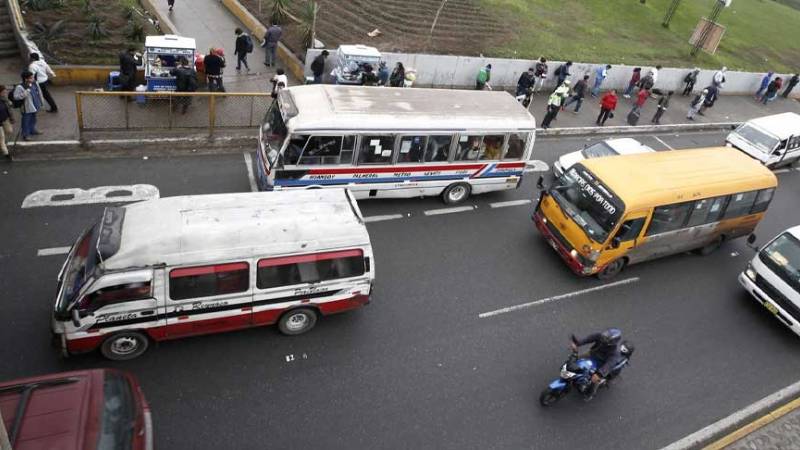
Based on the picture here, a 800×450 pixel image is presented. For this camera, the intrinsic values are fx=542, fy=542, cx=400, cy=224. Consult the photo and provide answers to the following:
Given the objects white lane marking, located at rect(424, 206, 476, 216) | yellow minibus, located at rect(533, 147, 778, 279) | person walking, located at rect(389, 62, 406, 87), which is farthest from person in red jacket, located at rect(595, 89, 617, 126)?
white lane marking, located at rect(424, 206, 476, 216)

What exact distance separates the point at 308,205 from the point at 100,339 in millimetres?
3885

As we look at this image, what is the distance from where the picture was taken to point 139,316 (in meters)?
8.34

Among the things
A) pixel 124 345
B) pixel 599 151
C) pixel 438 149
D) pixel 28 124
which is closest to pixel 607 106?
pixel 599 151

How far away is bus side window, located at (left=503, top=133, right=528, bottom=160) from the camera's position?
14.0 meters

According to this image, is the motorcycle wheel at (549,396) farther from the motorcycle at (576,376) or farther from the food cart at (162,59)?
the food cart at (162,59)

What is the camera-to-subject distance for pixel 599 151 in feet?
54.0

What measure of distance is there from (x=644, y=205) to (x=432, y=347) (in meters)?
5.68

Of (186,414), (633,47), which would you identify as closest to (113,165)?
(186,414)

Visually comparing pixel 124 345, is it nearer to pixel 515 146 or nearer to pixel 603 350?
pixel 603 350

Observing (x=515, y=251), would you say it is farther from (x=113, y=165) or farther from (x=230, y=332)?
(x=113, y=165)

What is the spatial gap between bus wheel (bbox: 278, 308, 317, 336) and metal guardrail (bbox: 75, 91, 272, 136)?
7.39 meters

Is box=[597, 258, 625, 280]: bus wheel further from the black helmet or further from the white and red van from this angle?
the white and red van

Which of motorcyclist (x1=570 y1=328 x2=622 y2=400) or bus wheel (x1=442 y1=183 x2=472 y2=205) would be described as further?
bus wheel (x1=442 y1=183 x2=472 y2=205)

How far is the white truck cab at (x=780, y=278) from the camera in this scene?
1202cm
